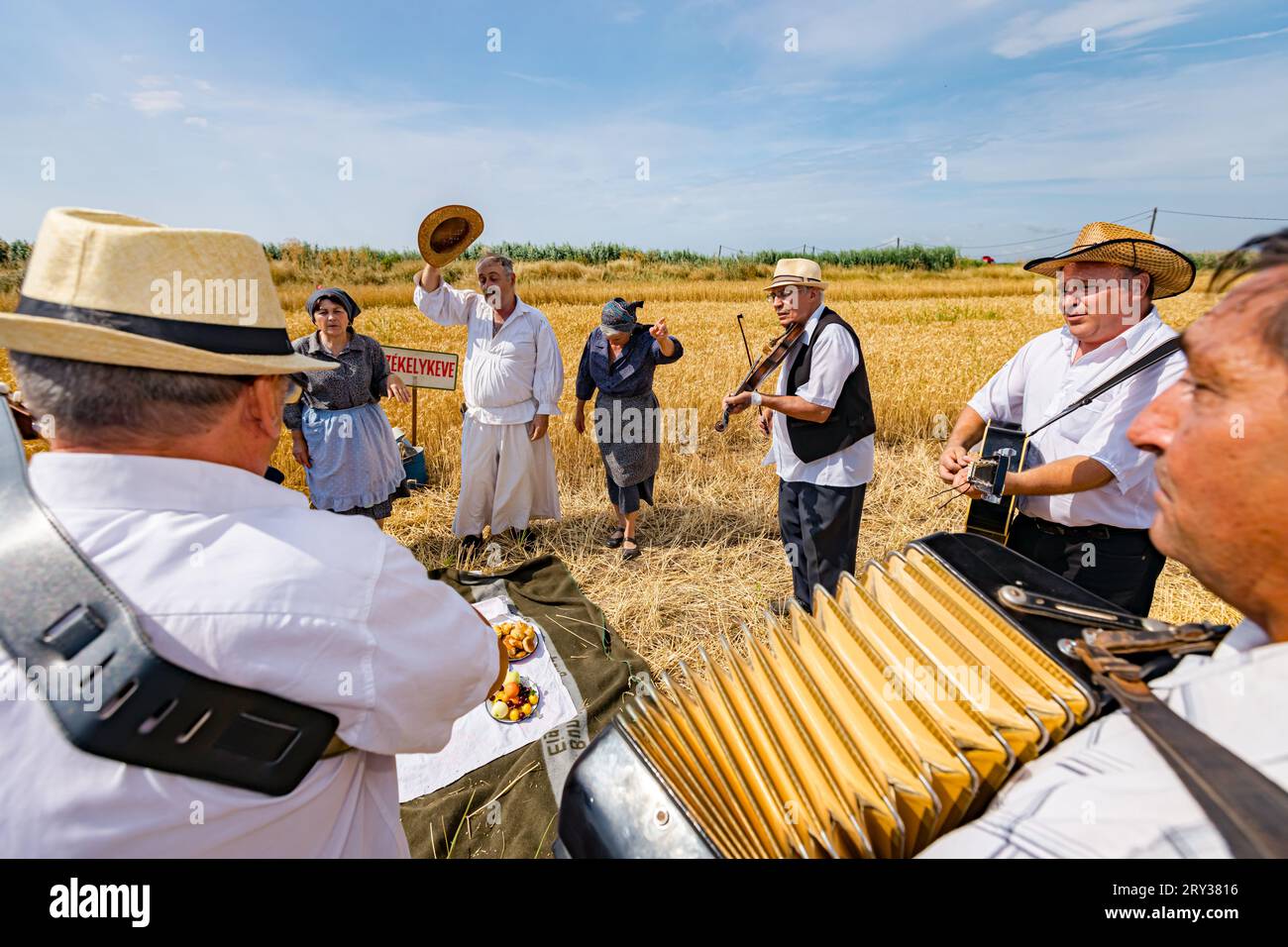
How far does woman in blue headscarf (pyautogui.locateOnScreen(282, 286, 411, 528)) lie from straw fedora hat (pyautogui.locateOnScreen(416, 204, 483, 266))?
705 millimetres

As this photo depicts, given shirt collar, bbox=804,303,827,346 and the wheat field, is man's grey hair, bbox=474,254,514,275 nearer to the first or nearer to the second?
the wheat field

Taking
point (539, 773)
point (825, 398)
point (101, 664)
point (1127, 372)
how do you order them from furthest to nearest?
Answer: point (825, 398), point (539, 773), point (1127, 372), point (101, 664)

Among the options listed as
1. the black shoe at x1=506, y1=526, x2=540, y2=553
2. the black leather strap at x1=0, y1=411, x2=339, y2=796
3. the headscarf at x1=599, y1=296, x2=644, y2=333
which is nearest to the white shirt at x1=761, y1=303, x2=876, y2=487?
the headscarf at x1=599, y1=296, x2=644, y2=333

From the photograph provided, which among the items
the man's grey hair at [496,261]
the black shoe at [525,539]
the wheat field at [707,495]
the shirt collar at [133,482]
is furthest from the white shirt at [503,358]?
the shirt collar at [133,482]

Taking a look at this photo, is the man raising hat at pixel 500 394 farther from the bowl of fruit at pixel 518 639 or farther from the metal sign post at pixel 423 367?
the bowl of fruit at pixel 518 639

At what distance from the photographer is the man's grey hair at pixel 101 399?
43.1 inches

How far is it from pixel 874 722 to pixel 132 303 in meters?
Answer: 1.75

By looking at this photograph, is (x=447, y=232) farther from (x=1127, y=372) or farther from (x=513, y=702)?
(x=1127, y=372)

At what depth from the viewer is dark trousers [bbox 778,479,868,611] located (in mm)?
3889

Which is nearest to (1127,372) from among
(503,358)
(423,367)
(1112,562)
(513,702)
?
(1112,562)

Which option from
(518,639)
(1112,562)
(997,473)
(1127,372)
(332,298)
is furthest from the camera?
(332,298)

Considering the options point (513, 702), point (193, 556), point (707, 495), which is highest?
point (193, 556)

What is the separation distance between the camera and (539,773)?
3139mm
